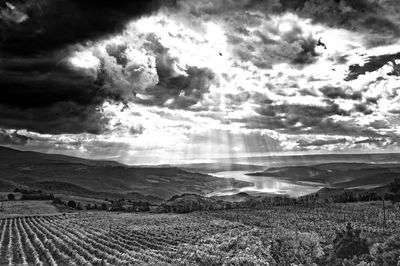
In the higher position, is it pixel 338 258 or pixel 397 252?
pixel 397 252

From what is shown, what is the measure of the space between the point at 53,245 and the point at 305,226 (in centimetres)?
8563

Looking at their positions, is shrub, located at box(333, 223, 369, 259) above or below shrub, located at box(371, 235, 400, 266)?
below

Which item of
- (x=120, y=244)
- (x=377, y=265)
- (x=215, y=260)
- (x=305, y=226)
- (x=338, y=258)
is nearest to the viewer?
(x=377, y=265)

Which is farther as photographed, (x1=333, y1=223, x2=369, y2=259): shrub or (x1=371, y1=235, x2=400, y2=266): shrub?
(x1=333, y1=223, x2=369, y2=259): shrub

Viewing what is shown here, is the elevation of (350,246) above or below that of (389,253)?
below

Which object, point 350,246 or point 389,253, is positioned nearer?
point 389,253

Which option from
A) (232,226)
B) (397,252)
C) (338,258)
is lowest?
(232,226)

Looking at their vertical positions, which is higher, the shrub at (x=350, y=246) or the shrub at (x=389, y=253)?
the shrub at (x=389, y=253)

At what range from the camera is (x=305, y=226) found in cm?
13588

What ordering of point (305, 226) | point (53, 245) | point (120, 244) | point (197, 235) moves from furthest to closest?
point (305, 226), point (197, 235), point (120, 244), point (53, 245)

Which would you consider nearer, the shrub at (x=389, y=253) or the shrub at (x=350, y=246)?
the shrub at (x=389, y=253)

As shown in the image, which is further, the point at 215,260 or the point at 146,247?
the point at 146,247

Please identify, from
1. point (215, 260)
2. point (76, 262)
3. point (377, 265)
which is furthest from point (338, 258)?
point (76, 262)

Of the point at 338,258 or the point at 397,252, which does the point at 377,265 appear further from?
the point at 338,258
